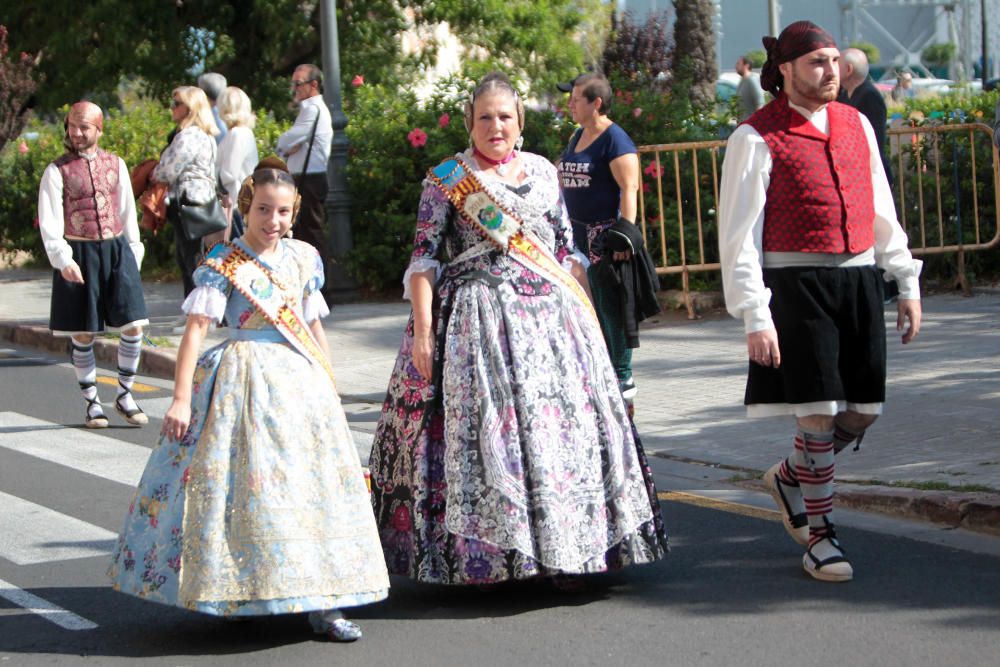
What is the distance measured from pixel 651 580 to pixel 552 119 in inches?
337

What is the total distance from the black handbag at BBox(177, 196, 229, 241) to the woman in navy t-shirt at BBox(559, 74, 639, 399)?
4340 millimetres

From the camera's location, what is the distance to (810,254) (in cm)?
534

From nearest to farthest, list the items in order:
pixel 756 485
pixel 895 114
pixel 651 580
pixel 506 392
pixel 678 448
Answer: pixel 506 392 → pixel 651 580 → pixel 756 485 → pixel 678 448 → pixel 895 114

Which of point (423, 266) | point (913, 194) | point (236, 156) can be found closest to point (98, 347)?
point (236, 156)

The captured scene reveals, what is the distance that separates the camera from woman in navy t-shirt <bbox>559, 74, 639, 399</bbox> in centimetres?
762

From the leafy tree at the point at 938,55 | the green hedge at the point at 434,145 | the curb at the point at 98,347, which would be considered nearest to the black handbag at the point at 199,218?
the curb at the point at 98,347

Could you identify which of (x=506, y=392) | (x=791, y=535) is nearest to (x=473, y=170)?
(x=506, y=392)

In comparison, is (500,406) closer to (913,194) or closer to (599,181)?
(599,181)

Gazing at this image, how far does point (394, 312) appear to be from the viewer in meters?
13.3

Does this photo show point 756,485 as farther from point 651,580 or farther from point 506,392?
point 506,392

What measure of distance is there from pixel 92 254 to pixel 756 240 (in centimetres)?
526

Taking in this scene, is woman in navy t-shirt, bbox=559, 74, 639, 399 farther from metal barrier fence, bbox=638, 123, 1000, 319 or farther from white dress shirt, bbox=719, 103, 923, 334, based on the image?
metal barrier fence, bbox=638, 123, 1000, 319

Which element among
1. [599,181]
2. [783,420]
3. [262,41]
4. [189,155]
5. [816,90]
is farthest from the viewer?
[262,41]

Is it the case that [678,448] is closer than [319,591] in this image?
No
